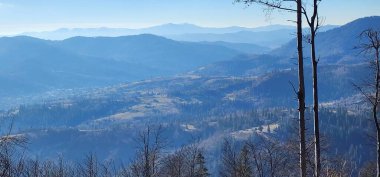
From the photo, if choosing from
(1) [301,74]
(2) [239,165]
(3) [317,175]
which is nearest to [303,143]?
(3) [317,175]

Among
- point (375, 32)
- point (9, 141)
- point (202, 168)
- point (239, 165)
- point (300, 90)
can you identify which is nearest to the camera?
point (9, 141)

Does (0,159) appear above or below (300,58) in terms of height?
below

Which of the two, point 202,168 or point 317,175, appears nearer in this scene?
point 317,175

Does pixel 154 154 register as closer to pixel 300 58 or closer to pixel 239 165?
pixel 239 165

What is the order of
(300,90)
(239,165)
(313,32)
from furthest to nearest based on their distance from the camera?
1. (239,165)
2. (313,32)
3. (300,90)

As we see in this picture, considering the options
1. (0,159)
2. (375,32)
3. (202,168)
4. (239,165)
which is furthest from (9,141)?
(202,168)

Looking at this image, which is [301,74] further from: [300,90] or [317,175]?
[317,175]

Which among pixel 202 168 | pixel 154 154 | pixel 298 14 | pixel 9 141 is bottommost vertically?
pixel 202 168

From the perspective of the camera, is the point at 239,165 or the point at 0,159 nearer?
the point at 0,159

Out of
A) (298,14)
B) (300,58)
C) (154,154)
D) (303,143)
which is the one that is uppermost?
(298,14)
